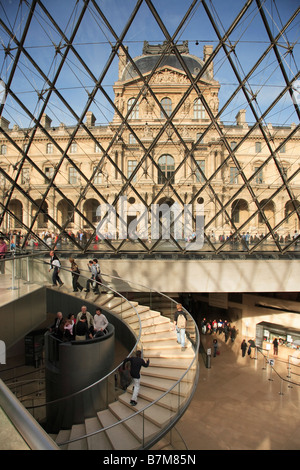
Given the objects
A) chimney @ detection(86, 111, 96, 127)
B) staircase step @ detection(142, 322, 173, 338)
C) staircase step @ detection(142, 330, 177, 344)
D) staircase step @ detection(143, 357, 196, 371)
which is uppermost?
chimney @ detection(86, 111, 96, 127)

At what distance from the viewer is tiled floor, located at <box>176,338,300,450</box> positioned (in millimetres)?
8859

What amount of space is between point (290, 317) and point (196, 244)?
742 cm

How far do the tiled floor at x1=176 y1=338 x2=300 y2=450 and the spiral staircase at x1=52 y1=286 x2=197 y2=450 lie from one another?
3.73m

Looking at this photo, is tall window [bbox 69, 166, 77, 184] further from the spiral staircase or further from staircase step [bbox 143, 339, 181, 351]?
staircase step [bbox 143, 339, 181, 351]

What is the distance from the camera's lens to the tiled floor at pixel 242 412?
8859mm

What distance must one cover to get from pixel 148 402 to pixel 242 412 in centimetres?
688

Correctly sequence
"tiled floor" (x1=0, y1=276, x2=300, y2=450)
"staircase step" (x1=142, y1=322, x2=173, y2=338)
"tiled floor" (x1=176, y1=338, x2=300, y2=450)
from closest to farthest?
→ "staircase step" (x1=142, y1=322, x2=173, y2=338) < "tiled floor" (x1=0, y1=276, x2=300, y2=450) < "tiled floor" (x1=176, y1=338, x2=300, y2=450)

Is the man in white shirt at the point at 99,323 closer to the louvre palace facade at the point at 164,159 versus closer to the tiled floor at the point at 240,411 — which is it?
the tiled floor at the point at 240,411


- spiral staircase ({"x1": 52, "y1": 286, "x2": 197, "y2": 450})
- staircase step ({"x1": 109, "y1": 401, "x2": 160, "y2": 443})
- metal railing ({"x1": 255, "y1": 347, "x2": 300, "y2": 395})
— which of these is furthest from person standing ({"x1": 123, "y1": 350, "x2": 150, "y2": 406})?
metal railing ({"x1": 255, "y1": 347, "x2": 300, "y2": 395})

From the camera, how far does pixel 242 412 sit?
34.4ft

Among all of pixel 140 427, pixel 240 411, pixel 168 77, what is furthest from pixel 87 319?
pixel 168 77

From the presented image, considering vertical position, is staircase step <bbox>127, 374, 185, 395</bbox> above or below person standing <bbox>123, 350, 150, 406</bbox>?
below

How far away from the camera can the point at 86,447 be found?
155 inches

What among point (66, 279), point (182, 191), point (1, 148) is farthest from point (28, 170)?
point (66, 279)
